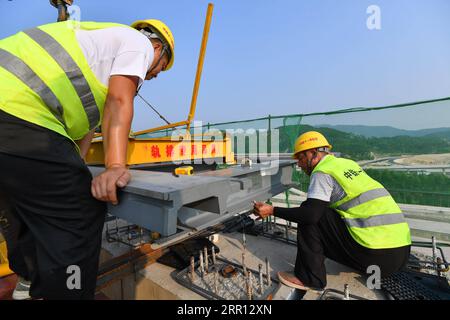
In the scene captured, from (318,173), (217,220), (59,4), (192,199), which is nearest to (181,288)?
(217,220)

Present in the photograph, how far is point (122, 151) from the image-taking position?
118 cm

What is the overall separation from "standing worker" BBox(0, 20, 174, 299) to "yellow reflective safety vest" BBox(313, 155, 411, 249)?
194cm

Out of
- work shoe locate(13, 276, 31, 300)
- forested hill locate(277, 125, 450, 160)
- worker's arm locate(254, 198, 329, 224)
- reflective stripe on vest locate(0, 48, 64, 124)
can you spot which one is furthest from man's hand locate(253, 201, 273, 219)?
forested hill locate(277, 125, 450, 160)

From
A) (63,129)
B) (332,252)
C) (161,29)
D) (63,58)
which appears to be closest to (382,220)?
(332,252)

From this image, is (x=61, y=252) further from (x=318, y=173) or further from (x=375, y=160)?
(x=375, y=160)

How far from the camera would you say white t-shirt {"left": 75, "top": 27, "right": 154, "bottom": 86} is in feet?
4.09

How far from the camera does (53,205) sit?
47.1 inches

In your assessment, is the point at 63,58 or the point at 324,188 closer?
the point at 63,58

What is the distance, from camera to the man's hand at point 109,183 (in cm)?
114

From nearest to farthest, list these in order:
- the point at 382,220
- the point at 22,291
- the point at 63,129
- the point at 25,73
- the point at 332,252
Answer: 1. the point at 25,73
2. the point at 63,129
3. the point at 22,291
4. the point at 382,220
5. the point at 332,252

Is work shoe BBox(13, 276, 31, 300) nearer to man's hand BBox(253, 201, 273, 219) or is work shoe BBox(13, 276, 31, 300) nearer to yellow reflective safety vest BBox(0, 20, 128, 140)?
yellow reflective safety vest BBox(0, 20, 128, 140)

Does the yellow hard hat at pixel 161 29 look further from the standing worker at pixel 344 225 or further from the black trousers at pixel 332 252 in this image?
the black trousers at pixel 332 252

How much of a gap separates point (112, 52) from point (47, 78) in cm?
34

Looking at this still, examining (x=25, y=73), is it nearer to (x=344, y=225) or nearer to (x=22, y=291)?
Result: (x=22, y=291)
